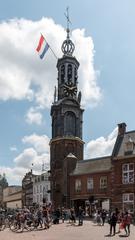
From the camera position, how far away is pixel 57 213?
131 ft

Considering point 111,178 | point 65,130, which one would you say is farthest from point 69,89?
point 111,178

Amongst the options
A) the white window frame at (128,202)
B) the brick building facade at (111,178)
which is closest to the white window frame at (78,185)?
the brick building facade at (111,178)

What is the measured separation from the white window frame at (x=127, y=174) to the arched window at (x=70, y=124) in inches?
806

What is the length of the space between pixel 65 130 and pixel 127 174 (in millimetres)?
21419

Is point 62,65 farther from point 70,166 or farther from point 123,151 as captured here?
point 123,151

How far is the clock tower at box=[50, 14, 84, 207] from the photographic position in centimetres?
6736

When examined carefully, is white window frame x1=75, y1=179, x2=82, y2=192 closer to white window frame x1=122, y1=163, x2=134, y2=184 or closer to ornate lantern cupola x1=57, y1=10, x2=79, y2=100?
white window frame x1=122, y1=163, x2=134, y2=184

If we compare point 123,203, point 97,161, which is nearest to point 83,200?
point 97,161

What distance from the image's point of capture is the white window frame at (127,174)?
50.9m

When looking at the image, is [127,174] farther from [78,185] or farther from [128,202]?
[78,185]

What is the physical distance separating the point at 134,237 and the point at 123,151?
81.5 ft

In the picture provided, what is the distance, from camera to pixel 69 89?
7381cm

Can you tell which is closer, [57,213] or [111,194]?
[57,213]

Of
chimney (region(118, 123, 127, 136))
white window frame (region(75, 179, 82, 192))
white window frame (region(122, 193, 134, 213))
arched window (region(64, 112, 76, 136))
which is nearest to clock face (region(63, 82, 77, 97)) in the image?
arched window (region(64, 112, 76, 136))
